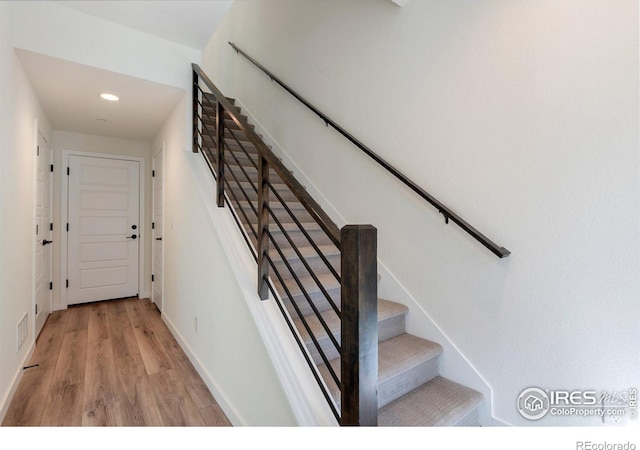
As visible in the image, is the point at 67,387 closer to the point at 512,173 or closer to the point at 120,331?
the point at 120,331

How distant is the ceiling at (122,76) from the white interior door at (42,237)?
19.3 inches

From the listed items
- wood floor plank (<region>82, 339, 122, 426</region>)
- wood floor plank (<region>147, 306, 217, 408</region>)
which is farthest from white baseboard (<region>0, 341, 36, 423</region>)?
wood floor plank (<region>147, 306, 217, 408</region>)

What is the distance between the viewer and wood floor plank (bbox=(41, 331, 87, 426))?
1.64 metres

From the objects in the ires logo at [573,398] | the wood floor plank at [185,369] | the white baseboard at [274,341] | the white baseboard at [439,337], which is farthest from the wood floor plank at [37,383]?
the ires logo at [573,398]

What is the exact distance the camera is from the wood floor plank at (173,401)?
1643 mm

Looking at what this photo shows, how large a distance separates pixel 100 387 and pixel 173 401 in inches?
22.7

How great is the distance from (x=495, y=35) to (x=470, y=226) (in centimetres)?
97

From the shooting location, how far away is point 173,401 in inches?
71.2

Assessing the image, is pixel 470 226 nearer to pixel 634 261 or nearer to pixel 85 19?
pixel 634 261

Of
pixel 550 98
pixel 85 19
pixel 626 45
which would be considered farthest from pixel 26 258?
pixel 626 45

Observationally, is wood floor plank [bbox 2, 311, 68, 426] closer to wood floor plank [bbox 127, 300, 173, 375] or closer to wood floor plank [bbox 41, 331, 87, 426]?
wood floor plank [bbox 41, 331, 87, 426]

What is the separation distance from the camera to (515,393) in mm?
1374

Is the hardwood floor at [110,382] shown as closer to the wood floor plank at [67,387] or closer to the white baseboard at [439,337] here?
the wood floor plank at [67,387]

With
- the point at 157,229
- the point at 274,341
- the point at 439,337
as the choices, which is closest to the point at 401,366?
the point at 439,337
